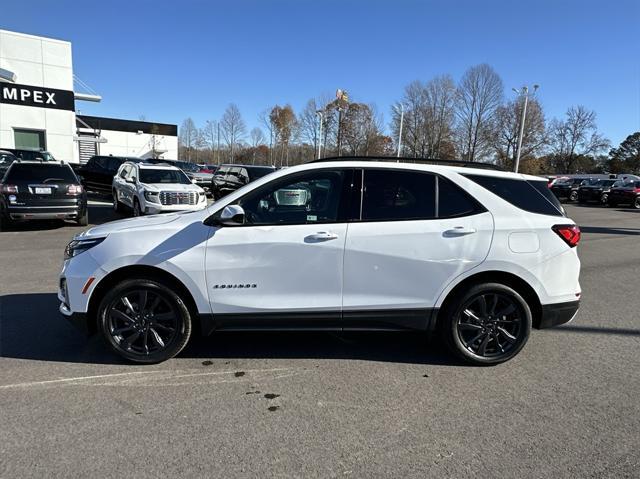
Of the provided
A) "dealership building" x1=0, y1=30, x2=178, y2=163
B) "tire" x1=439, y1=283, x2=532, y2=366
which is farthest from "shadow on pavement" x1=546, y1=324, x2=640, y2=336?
"dealership building" x1=0, y1=30, x2=178, y2=163

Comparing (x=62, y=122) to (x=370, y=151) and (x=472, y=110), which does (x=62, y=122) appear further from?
(x=472, y=110)

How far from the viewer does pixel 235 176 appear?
61.3 feet

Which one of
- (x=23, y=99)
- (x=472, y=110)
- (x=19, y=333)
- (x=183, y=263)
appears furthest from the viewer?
(x=472, y=110)

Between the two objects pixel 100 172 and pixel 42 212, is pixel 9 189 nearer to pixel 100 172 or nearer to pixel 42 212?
pixel 42 212

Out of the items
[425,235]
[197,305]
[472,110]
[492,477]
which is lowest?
[492,477]

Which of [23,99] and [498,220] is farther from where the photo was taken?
[23,99]

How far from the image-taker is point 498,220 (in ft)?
13.0

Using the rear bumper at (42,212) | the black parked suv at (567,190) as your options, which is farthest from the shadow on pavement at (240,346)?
the black parked suv at (567,190)

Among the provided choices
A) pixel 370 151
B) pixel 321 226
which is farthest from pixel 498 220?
pixel 370 151

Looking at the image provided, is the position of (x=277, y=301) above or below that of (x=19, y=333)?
above

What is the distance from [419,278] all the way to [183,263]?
1970mm

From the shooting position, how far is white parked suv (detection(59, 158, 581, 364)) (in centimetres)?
380

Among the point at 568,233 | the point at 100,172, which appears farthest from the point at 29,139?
the point at 568,233

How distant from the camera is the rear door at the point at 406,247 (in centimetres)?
383
